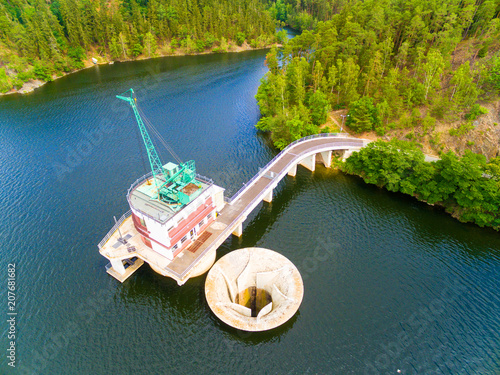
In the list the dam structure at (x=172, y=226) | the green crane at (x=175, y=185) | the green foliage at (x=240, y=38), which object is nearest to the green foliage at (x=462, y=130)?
the dam structure at (x=172, y=226)

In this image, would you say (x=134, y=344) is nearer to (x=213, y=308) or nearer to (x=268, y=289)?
(x=213, y=308)

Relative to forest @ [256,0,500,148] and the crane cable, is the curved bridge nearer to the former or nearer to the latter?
forest @ [256,0,500,148]

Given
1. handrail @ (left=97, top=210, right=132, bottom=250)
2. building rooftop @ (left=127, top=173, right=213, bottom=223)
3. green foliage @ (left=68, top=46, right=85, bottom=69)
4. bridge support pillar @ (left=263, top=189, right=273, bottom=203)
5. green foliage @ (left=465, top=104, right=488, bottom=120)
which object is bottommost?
bridge support pillar @ (left=263, top=189, right=273, bottom=203)

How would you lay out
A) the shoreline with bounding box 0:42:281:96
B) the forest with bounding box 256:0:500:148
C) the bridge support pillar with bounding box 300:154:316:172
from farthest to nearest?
the shoreline with bounding box 0:42:281:96 → the forest with bounding box 256:0:500:148 → the bridge support pillar with bounding box 300:154:316:172

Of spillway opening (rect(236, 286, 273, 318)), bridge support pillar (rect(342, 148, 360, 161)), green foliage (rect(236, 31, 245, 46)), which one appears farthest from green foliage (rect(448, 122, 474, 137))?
green foliage (rect(236, 31, 245, 46))

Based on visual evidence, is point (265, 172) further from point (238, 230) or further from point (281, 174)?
point (238, 230)

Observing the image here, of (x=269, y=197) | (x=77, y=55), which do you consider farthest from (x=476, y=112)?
(x=77, y=55)

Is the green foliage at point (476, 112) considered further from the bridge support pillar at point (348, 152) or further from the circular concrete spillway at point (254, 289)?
the circular concrete spillway at point (254, 289)
